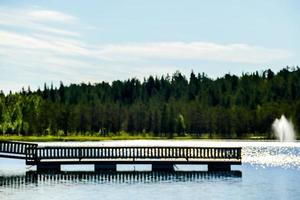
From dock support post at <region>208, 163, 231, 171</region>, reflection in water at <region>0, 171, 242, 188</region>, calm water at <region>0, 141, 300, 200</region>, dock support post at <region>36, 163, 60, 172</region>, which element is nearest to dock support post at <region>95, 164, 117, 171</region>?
calm water at <region>0, 141, 300, 200</region>

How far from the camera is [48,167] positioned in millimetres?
79000

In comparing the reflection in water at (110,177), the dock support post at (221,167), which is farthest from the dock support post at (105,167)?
the dock support post at (221,167)

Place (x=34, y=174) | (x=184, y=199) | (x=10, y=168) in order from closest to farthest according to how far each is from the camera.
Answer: (x=184, y=199) < (x=34, y=174) < (x=10, y=168)

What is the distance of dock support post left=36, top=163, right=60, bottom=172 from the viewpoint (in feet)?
258

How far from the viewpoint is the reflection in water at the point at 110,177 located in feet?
229

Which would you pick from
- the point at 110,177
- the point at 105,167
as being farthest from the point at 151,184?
the point at 105,167

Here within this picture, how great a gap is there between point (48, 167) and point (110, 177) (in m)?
9.01

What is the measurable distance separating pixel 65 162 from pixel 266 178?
68.7ft

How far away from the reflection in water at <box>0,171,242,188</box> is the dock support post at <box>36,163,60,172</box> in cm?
116

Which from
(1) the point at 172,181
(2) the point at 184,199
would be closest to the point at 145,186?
(1) the point at 172,181

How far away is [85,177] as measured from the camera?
241 feet

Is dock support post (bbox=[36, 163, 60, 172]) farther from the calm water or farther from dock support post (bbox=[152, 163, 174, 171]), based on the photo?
dock support post (bbox=[152, 163, 174, 171])

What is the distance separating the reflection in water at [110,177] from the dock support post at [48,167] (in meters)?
1.16

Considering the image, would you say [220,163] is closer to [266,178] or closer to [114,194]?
[266,178]
